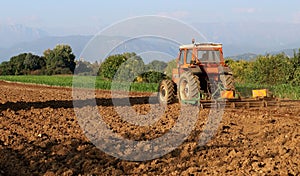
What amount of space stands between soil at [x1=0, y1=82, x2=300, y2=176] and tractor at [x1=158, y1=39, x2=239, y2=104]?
791 millimetres

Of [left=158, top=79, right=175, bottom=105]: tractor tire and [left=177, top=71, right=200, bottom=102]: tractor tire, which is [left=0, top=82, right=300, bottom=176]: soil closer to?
[left=177, top=71, right=200, bottom=102]: tractor tire

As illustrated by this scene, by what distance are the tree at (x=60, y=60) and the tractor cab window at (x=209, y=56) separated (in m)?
53.7

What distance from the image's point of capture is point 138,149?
328 inches

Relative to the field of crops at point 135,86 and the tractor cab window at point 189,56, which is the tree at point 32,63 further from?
the tractor cab window at point 189,56

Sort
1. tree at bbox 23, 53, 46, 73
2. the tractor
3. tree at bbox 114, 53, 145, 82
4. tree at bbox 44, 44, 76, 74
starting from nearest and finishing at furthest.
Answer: the tractor, tree at bbox 114, 53, 145, 82, tree at bbox 44, 44, 76, 74, tree at bbox 23, 53, 46, 73

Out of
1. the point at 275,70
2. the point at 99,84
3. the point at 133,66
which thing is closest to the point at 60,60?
the point at 99,84

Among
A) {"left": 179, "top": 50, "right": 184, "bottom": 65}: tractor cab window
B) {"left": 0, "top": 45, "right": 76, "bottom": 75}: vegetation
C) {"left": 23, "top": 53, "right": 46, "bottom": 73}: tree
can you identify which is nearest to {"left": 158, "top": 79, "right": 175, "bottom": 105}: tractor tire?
{"left": 179, "top": 50, "right": 184, "bottom": 65}: tractor cab window

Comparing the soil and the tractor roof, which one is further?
the tractor roof

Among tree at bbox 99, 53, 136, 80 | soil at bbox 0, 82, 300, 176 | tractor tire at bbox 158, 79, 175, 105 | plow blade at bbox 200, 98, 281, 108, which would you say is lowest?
soil at bbox 0, 82, 300, 176

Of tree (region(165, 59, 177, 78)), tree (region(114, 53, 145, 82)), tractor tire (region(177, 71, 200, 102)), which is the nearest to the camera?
tractor tire (region(177, 71, 200, 102))

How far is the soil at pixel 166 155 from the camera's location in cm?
680

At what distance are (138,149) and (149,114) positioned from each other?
563 centimetres

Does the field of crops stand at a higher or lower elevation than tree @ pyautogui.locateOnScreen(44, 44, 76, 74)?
lower

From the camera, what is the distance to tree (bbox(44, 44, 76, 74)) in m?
67.1
